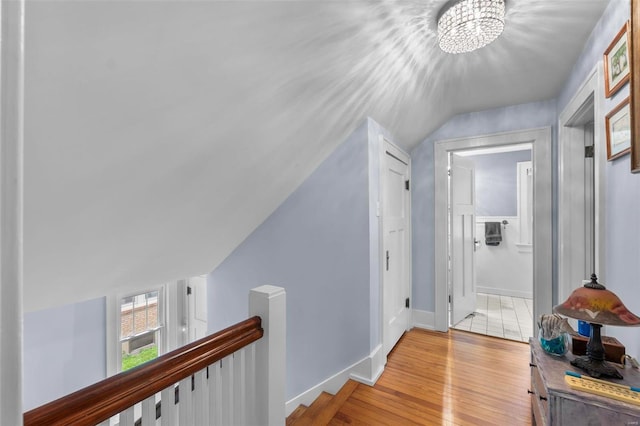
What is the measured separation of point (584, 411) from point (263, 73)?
1696mm

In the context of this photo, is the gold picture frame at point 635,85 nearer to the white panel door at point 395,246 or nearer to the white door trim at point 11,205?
the white panel door at point 395,246

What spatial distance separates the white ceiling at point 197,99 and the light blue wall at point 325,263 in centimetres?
17

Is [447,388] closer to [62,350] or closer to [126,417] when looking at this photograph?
[126,417]

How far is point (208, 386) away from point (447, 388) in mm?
1757

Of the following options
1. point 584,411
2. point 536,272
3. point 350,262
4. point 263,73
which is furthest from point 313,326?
point 536,272

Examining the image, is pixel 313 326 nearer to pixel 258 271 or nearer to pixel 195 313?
pixel 258 271

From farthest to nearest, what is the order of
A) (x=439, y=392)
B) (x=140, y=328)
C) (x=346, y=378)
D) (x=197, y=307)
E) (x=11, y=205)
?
(x=197, y=307)
(x=140, y=328)
(x=346, y=378)
(x=439, y=392)
(x=11, y=205)

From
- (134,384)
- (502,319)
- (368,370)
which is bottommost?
(502,319)

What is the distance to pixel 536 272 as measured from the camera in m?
2.65

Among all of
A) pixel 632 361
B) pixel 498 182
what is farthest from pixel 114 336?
pixel 498 182

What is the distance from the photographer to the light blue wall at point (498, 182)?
4512 mm

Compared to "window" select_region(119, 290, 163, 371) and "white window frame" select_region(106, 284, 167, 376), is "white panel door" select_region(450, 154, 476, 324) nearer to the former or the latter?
"white window frame" select_region(106, 284, 167, 376)

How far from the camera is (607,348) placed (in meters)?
1.15

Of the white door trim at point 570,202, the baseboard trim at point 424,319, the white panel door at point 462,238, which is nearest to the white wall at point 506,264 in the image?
the white panel door at point 462,238
